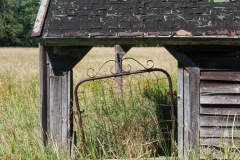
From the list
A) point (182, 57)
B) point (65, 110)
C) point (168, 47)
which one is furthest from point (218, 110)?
point (65, 110)

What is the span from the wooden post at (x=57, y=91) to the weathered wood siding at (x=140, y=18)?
340mm

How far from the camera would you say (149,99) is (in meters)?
7.89

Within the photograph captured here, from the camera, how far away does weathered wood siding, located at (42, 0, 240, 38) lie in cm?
474

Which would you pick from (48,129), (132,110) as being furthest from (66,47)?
(132,110)

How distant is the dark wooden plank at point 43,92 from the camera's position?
5.05 m

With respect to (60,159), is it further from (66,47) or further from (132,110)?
(132,110)

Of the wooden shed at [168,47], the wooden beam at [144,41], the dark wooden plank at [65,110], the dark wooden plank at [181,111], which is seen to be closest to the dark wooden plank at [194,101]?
the wooden shed at [168,47]

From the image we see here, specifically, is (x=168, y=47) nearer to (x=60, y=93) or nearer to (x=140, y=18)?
(x=140, y=18)

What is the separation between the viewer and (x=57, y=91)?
5.11m

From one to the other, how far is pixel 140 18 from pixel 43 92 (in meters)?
1.45

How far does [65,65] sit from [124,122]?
164cm

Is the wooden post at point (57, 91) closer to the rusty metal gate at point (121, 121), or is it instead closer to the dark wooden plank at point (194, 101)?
the rusty metal gate at point (121, 121)

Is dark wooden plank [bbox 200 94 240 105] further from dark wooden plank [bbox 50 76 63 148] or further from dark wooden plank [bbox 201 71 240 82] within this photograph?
dark wooden plank [bbox 50 76 63 148]

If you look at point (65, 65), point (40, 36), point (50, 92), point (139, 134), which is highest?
point (40, 36)
